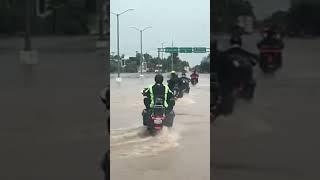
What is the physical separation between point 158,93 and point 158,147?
570 millimetres

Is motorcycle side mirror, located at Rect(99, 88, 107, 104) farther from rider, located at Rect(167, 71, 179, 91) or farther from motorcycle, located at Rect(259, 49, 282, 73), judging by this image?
rider, located at Rect(167, 71, 179, 91)

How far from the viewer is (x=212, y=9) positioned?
245 cm

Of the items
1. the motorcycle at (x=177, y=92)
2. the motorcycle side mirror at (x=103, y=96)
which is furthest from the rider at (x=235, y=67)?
the motorcycle at (x=177, y=92)

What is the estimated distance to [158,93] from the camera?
4359mm

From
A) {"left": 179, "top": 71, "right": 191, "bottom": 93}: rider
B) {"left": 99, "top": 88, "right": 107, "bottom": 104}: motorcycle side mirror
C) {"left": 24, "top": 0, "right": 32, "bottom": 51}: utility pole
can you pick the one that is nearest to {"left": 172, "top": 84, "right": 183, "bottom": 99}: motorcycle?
Result: {"left": 179, "top": 71, "right": 191, "bottom": 93}: rider

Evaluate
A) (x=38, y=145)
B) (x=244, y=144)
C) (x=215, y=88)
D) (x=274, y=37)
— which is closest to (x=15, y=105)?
(x=38, y=145)

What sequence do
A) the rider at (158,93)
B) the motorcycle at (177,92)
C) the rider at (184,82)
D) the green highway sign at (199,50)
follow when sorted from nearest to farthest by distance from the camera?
the green highway sign at (199,50), the rider at (158,93), the rider at (184,82), the motorcycle at (177,92)

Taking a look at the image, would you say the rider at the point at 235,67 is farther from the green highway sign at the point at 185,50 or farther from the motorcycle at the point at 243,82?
the green highway sign at the point at 185,50

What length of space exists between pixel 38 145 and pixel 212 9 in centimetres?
105

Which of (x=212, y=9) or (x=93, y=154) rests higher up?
(x=212, y=9)

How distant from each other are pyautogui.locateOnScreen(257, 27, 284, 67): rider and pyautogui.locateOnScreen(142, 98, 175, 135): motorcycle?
1.89 m

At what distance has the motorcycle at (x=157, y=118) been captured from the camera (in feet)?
13.9

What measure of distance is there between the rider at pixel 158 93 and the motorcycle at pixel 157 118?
0.14 feet

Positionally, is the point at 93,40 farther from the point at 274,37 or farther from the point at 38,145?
the point at 274,37
